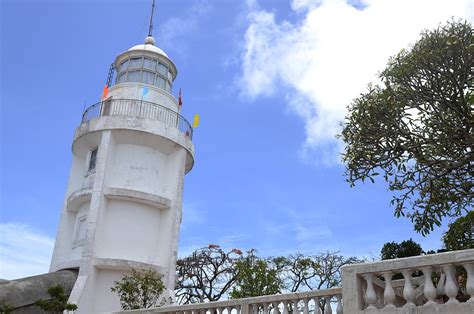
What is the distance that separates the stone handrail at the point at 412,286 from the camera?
5.58m

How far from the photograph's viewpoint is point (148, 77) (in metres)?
23.1

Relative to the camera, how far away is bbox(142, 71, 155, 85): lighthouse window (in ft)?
75.2

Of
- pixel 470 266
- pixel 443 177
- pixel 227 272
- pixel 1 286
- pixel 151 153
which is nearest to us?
pixel 470 266

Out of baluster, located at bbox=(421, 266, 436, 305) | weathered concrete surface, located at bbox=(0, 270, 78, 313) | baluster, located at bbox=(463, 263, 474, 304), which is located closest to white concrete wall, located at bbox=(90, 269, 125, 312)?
weathered concrete surface, located at bbox=(0, 270, 78, 313)

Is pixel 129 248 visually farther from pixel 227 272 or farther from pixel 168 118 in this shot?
pixel 227 272

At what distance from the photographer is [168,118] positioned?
2219 cm

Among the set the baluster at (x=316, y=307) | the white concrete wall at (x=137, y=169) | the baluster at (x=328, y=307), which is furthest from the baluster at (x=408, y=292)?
the white concrete wall at (x=137, y=169)

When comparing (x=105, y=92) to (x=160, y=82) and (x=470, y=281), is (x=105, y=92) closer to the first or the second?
(x=160, y=82)

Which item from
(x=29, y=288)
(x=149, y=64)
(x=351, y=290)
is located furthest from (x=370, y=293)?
(x=149, y=64)

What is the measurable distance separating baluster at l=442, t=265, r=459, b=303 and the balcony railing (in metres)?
16.8

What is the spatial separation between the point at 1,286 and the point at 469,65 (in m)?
16.0

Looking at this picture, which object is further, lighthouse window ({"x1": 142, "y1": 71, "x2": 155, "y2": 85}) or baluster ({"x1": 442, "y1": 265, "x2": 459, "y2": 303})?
lighthouse window ({"x1": 142, "y1": 71, "x2": 155, "y2": 85})

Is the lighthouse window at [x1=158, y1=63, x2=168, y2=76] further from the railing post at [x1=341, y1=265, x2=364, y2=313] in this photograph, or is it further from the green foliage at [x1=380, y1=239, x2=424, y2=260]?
the railing post at [x1=341, y1=265, x2=364, y2=313]

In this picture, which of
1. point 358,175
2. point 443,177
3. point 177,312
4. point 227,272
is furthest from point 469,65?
point 227,272
